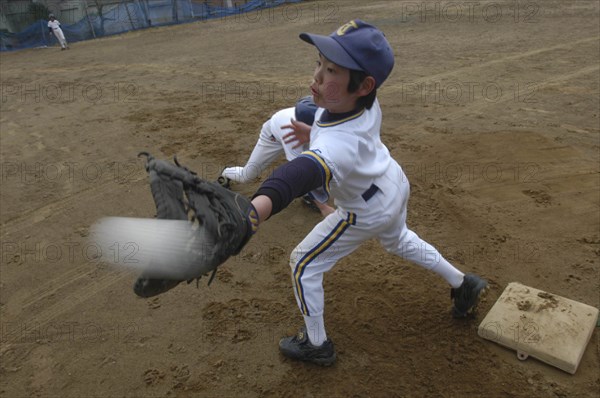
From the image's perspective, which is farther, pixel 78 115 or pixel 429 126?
pixel 78 115

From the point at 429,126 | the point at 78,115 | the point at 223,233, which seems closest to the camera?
the point at 223,233

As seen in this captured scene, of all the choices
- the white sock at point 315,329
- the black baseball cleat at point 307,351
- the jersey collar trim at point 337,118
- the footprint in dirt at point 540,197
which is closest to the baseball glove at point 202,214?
the jersey collar trim at point 337,118

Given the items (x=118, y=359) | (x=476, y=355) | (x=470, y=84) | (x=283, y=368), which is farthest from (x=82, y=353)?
(x=470, y=84)

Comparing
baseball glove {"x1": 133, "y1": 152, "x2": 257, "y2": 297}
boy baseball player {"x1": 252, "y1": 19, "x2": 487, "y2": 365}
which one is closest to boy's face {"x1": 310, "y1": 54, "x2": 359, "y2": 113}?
boy baseball player {"x1": 252, "y1": 19, "x2": 487, "y2": 365}

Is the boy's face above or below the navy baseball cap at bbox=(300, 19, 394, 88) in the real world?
below

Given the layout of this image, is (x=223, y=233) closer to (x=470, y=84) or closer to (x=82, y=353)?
(x=82, y=353)

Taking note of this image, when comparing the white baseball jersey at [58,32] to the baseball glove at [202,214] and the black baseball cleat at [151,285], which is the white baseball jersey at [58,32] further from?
the black baseball cleat at [151,285]

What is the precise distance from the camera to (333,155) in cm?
184

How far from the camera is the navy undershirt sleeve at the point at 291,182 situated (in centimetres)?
165

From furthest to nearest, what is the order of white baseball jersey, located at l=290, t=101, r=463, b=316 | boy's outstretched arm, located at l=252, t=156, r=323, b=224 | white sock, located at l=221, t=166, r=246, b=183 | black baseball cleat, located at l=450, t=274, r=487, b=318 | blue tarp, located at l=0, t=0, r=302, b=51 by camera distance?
blue tarp, located at l=0, t=0, r=302, b=51, white sock, located at l=221, t=166, r=246, b=183, black baseball cleat, located at l=450, t=274, r=487, b=318, white baseball jersey, located at l=290, t=101, r=463, b=316, boy's outstretched arm, located at l=252, t=156, r=323, b=224

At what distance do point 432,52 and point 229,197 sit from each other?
9.62 metres

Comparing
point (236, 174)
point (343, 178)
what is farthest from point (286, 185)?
point (236, 174)

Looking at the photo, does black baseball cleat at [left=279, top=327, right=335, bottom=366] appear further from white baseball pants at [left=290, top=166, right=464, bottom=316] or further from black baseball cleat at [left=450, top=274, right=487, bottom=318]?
black baseball cleat at [left=450, top=274, right=487, bottom=318]

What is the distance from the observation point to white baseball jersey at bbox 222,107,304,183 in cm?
393
